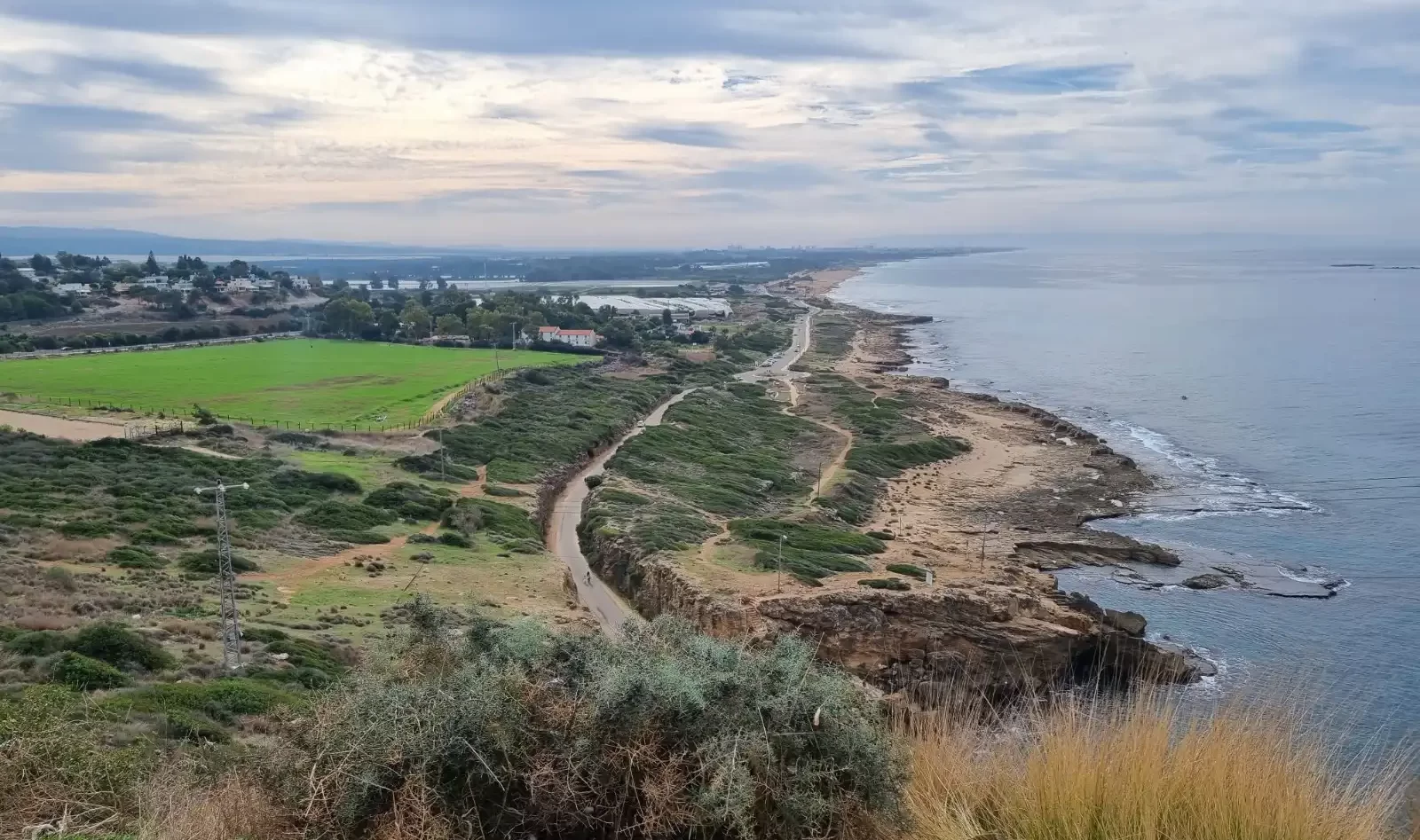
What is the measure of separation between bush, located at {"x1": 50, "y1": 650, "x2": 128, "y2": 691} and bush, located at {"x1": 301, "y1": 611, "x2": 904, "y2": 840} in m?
7.91

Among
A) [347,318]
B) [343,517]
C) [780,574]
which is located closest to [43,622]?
[343,517]

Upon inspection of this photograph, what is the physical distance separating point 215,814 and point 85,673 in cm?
872

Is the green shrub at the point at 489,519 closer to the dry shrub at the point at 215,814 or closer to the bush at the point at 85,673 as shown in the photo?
the bush at the point at 85,673

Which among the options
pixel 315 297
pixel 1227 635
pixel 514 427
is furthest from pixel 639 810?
pixel 315 297

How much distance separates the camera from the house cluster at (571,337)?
92.1 m

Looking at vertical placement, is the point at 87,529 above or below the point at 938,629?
above

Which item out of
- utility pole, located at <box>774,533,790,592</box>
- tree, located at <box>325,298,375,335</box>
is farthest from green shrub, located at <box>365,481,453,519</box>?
tree, located at <box>325,298,375,335</box>

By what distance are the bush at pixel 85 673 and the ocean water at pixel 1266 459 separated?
546 inches

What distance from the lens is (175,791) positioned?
718cm

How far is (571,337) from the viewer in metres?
92.8

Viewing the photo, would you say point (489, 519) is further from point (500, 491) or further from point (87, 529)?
point (87, 529)

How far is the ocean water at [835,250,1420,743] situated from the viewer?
25.8 metres

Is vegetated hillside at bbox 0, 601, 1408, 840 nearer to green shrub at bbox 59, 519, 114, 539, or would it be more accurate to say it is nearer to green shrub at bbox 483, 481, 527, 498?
green shrub at bbox 59, 519, 114, 539

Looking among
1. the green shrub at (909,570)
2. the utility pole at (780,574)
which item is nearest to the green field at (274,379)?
the utility pole at (780,574)
